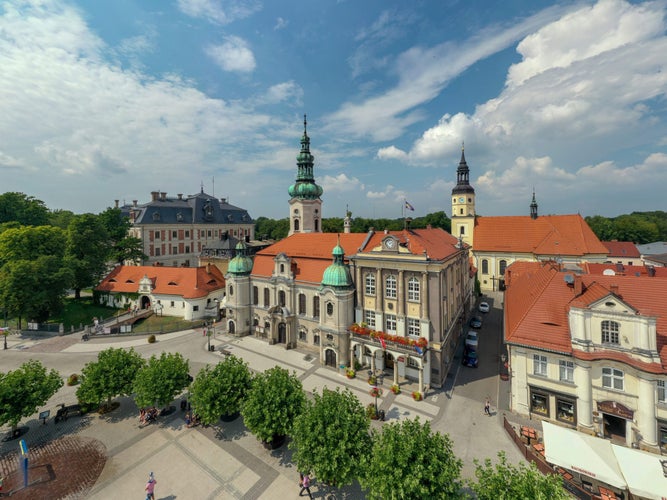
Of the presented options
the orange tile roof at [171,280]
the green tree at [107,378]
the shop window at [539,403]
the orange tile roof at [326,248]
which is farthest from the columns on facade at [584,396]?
the orange tile roof at [171,280]

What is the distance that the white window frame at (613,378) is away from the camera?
21453 mm

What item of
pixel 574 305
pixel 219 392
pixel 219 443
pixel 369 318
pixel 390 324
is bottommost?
pixel 219 443

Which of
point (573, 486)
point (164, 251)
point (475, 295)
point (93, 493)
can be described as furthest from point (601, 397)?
point (164, 251)

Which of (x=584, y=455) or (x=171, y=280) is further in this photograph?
(x=171, y=280)

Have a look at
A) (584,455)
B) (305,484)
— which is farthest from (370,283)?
(584,455)

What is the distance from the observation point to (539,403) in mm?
24891

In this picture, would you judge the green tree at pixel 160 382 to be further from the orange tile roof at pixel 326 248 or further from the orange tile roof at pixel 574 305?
the orange tile roof at pixel 574 305

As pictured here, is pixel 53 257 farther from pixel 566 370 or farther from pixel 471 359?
pixel 566 370

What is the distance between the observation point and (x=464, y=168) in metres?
73.0

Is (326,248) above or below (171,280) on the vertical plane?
above

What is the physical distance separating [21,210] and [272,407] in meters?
97.2

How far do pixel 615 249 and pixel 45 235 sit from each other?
12447 centimetres

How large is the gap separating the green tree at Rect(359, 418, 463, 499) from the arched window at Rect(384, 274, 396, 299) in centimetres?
1730

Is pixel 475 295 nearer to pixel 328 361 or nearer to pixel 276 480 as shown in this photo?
pixel 328 361
